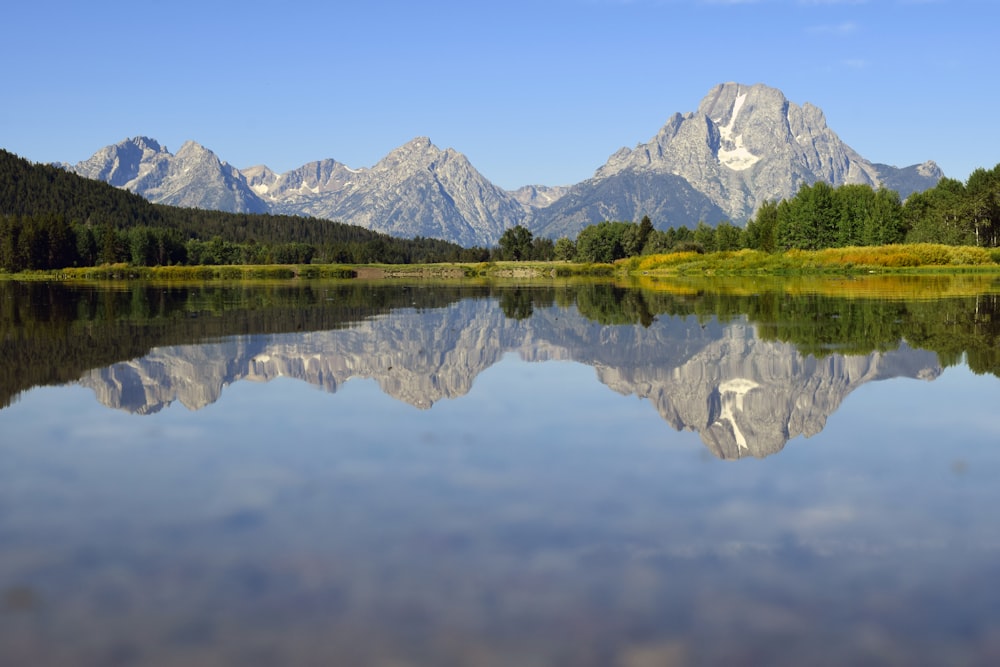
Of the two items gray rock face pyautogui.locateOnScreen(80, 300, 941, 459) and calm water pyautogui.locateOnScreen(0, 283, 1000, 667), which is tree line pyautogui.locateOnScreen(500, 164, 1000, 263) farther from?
calm water pyautogui.locateOnScreen(0, 283, 1000, 667)

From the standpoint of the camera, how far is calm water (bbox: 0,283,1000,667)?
8805mm

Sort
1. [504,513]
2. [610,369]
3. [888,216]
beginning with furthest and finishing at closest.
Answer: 1. [888,216]
2. [610,369]
3. [504,513]

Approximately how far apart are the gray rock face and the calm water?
20 cm

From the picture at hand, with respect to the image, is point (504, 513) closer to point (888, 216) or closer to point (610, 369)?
point (610, 369)

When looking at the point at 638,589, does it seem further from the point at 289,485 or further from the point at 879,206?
the point at 879,206

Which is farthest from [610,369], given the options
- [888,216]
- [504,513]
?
[888,216]

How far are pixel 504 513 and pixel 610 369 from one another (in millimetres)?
17508

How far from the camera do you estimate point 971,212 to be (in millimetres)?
158875

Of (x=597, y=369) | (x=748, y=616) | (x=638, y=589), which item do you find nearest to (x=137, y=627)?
(x=638, y=589)

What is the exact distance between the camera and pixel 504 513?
1290cm

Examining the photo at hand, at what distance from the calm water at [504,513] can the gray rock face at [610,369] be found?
0.20 m

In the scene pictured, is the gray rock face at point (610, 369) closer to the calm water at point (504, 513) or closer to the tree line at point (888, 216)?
the calm water at point (504, 513)

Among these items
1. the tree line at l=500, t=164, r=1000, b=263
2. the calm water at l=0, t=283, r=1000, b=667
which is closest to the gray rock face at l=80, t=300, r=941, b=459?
the calm water at l=0, t=283, r=1000, b=667

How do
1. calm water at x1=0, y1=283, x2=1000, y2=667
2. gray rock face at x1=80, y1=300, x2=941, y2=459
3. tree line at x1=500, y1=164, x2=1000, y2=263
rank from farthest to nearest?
tree line at x1=500, y1=164, x2=1000, y2=263, gray rock face at x1=80, y1=300, x2=941, y2=459, calm water at x1=0, y1=283, x2=1000, y2=667
